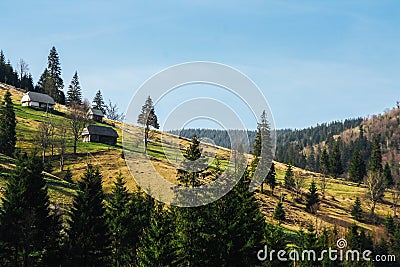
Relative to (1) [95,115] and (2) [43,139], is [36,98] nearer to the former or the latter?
(1) [95,115]

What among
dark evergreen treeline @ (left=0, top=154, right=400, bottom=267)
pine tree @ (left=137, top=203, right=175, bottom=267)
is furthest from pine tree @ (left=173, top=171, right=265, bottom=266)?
pine tree @ (left=137, top=203, right=175, bottom=267)

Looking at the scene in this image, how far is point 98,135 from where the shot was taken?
4535 inches

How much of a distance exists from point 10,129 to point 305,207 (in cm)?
6463

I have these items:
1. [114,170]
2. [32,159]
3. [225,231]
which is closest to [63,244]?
[32,159]

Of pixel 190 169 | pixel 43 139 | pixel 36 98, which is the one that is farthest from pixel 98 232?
pixel 36 98

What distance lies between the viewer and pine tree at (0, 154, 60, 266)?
34188 mm

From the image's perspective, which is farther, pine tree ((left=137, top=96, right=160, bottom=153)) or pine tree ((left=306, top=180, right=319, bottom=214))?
pine tree ((left=137, top=96, right=160, bottom=153))

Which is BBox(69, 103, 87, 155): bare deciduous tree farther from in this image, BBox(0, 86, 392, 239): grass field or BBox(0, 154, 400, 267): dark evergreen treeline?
BBox(0, 154, 400, 267): dark evergreen treeline

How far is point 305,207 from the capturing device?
9706cm

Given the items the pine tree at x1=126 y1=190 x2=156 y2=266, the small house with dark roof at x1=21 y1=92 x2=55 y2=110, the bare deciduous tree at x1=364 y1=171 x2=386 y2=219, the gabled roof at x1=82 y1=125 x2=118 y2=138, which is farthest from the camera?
the small house with dark roof at x1=21 y1=92 x2=55 y2=110

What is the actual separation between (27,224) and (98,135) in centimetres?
8233

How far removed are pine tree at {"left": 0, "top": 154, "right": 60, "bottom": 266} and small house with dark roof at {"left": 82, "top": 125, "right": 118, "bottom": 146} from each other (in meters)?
77.3

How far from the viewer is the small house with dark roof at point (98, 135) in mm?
114812

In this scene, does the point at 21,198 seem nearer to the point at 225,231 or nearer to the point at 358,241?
the point at 225,231
